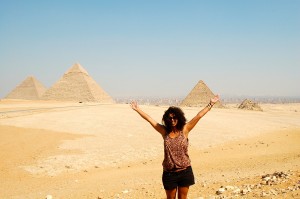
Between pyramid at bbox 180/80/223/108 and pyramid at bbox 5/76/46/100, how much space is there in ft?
129

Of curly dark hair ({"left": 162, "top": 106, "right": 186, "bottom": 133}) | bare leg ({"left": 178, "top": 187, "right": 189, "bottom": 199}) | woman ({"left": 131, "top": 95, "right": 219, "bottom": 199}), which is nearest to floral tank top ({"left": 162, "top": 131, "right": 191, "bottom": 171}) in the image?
woman ({"left": 131, "top": 95, "right": 219, "bottom": 199})

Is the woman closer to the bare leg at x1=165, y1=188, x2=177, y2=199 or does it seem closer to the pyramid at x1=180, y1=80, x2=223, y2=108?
the bare leg at x1=165, y1=188, x2=177, y2=199

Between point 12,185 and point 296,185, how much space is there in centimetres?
812

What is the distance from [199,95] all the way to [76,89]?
2860 centimetres

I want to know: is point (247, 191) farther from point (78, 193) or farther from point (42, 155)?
point (42, 155)

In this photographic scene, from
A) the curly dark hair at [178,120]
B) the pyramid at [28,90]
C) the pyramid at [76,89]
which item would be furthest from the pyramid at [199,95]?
the curly dark hair at [178,120]

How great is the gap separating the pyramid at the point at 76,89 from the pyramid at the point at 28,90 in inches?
346

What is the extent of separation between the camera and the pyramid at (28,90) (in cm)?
8681

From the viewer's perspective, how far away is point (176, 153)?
449cm

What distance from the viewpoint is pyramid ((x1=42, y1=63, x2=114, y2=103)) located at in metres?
76.8

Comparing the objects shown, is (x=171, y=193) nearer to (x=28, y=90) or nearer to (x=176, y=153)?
(x=176, y=153)

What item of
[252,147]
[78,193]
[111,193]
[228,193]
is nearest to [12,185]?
[78,193]

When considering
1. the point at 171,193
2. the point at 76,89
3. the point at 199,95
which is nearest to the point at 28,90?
the point at 76,89

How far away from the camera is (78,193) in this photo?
28.0 feet
